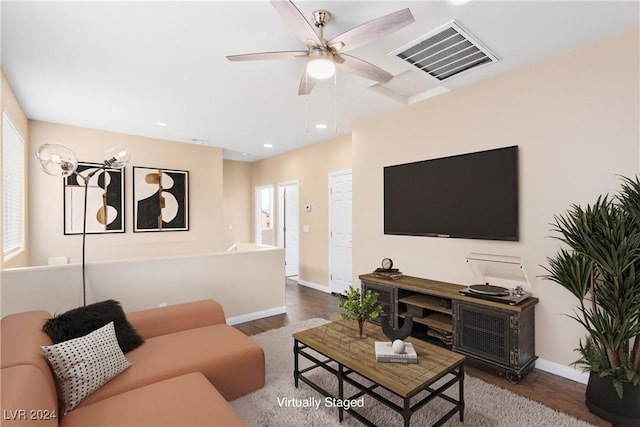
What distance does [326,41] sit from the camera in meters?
2.00

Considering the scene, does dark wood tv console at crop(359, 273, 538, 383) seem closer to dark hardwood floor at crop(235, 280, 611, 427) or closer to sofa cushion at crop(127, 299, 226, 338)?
dark hardwood floor at crop(235, 280, 611, 427)

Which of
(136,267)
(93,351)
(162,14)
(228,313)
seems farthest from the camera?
(228,313)

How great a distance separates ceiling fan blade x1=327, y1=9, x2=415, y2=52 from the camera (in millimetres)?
1673

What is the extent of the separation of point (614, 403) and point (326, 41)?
2942mm

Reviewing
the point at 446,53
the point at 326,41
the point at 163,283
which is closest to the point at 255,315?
the point at 163,283

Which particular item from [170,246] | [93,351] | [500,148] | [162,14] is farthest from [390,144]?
[170,246]

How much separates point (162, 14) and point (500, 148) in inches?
116

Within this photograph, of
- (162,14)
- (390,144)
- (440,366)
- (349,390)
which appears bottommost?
(349,390)

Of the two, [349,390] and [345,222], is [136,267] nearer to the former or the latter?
[349,390]

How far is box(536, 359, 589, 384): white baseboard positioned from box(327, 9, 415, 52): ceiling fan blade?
2.88m

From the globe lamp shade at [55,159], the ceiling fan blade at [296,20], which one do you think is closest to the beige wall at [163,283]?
the globe lamp shade at [55,159]

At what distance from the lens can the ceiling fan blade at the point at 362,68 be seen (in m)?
2.17

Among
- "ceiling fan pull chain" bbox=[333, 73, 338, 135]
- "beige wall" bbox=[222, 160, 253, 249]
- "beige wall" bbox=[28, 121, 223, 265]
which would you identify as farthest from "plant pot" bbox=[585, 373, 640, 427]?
"beige wall" bbox=[222, 160, 253, 249]

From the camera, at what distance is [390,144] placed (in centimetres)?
398
